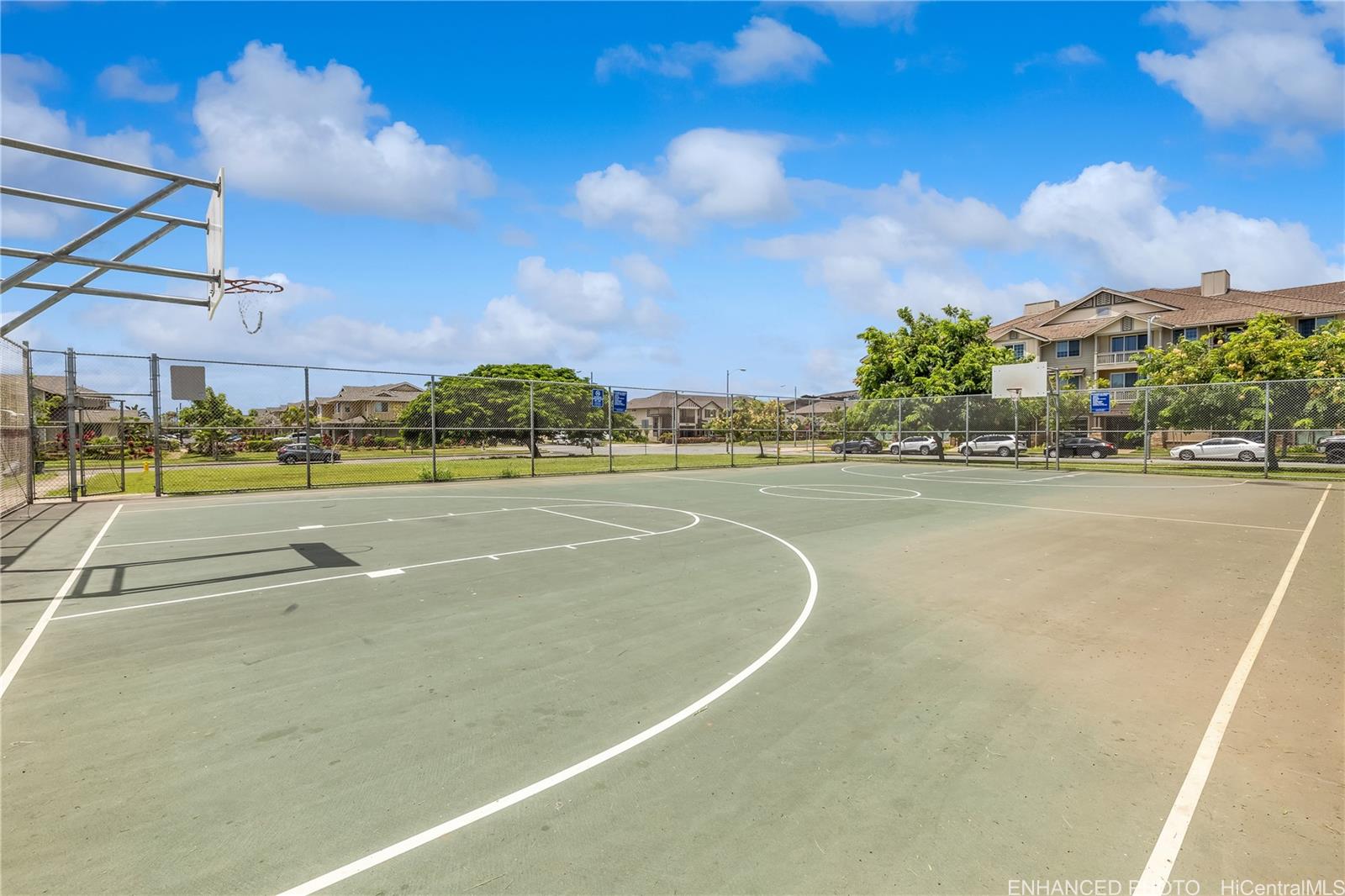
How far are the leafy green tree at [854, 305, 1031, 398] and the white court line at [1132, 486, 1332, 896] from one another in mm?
31714

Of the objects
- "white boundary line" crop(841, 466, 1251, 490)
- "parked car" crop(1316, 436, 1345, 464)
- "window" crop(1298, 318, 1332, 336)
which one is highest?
"window" crop(1298, 318, 1332, 336)

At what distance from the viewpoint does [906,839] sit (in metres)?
2.88

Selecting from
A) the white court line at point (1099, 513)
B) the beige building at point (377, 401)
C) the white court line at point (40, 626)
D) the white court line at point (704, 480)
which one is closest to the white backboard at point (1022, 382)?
the white court line at point (704, 480)

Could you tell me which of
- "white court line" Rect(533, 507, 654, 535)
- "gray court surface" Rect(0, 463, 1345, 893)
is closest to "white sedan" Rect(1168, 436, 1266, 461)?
"gray court surface" Rect(0, 463, 1345, 893)

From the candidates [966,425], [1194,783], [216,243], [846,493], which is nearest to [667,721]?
[1194,783]

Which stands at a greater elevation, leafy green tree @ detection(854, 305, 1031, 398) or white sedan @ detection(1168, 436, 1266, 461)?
leafy green tree @ detection(854, 305, 1031, 398)

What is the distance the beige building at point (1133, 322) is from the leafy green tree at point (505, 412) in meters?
34.2

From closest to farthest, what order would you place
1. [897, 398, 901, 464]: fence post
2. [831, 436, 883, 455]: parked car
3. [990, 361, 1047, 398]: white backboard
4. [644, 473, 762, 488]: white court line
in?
[644, 473, 762, 488]: white court line < [990, 361, 1047, 398]: white backboard < [897, 398, 901, 464]: fence post < [831, 436, 883, 455]: parked car

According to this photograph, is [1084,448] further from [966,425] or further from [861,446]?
[861,446]

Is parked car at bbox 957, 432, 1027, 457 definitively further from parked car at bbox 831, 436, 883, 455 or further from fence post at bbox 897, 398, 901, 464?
parked car at bbox 831, 436, 883, 455

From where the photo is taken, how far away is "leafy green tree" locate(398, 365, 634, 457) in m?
21.9

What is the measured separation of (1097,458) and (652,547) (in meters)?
32.7

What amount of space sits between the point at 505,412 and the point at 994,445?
23081mm

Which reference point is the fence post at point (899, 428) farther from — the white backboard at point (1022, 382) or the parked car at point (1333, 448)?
the parked car at point (1333, 448)
